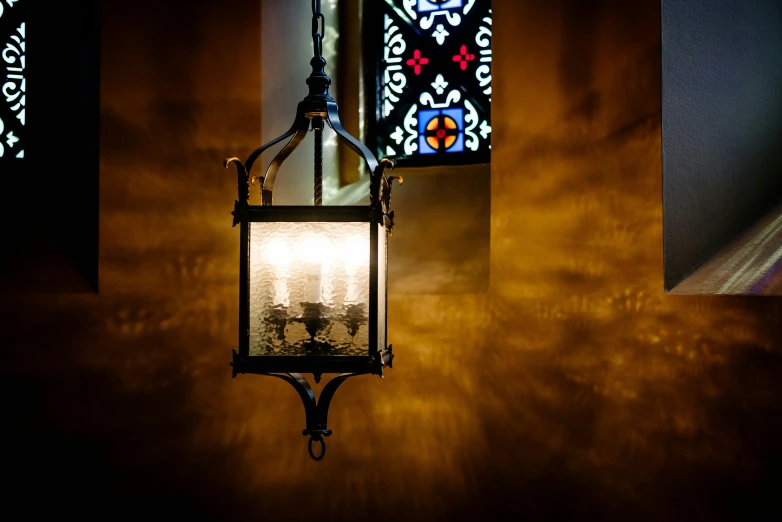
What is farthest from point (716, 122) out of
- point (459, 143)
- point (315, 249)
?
point (315, 249)

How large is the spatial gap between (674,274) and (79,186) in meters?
2.25

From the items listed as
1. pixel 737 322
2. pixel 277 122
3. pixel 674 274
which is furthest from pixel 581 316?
pixel 277 122

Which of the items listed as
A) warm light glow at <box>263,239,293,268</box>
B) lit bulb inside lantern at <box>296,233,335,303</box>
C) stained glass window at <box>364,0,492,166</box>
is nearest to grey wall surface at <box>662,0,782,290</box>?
stained glass window at <box>364,0,492,166</box>

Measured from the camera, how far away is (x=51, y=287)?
9.21 ft

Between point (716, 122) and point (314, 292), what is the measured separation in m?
1.48

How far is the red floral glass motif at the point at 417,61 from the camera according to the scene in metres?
3.25

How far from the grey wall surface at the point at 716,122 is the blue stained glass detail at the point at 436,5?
41.1 inches

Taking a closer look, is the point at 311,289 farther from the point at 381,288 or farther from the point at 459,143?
the point at 459,143

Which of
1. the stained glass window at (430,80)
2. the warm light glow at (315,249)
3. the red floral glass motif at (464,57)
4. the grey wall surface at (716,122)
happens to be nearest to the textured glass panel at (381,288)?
the warm light glow at (315,249)

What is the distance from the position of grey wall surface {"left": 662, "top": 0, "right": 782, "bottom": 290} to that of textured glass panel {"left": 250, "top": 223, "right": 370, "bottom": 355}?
3.27ft

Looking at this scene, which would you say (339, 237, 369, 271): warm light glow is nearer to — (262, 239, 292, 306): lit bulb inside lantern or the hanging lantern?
the hanging lantern

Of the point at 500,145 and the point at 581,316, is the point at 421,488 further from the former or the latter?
the point at 500,145

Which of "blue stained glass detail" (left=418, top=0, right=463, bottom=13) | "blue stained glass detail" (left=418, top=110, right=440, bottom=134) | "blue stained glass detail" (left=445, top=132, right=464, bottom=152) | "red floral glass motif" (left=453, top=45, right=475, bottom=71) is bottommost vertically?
"blue stained glass detail" (left=445, top=132, right=464, bottom=152)

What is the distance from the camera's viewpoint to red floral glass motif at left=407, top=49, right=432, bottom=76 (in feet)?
10.7
